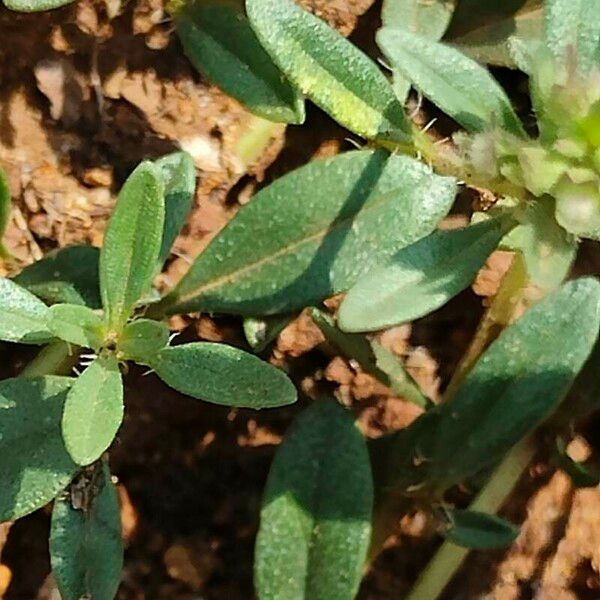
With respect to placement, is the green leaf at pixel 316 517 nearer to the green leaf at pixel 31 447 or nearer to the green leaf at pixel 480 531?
the green leaf at pixel 480 531

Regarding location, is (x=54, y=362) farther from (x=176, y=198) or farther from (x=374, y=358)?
(x=374, y=358)

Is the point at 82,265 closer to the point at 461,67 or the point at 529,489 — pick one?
the point at 461,67

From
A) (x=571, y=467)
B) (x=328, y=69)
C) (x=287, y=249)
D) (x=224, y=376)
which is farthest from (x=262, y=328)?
(x=571, y=467)

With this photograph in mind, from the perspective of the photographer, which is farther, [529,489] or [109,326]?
[529,489]

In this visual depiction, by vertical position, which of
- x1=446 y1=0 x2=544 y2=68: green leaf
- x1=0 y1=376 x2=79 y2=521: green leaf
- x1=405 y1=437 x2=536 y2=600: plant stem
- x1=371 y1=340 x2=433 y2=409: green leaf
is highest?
x1=446 y1=0 x2=544 y2=68: green leaf

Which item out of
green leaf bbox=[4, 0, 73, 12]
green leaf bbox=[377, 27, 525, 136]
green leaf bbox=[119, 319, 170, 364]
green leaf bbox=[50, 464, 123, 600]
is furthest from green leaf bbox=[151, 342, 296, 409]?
green leaf bbox=[4, 0, 73, 12]

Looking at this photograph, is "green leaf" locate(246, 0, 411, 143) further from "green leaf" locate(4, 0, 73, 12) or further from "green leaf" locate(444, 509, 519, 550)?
"green leaf" locate(444, 509, 519, 550)

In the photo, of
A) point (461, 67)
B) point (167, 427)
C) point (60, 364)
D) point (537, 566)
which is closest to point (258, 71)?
point (461, 67)
